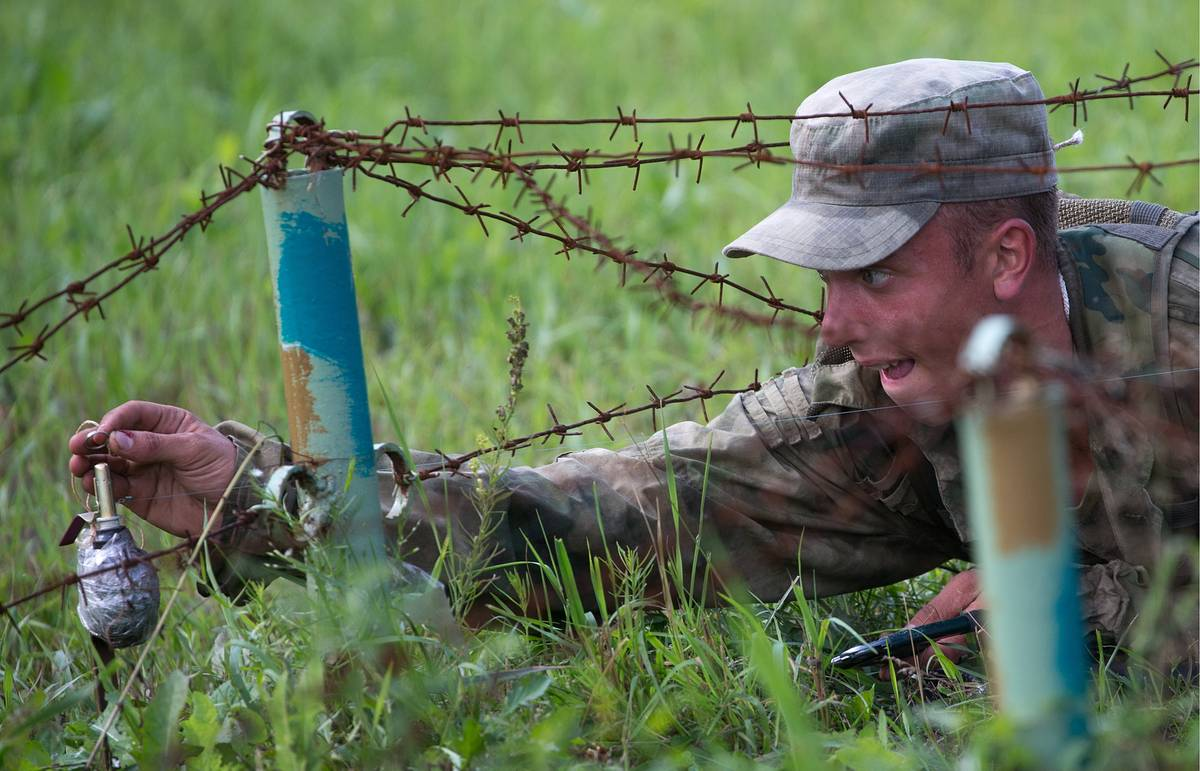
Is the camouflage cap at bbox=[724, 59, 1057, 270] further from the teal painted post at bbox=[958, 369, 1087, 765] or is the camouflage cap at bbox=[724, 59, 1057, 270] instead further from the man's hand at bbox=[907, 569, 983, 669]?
the teal painted post at bbox=[958, 369, 1087, 765]

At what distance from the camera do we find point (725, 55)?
24.3ft

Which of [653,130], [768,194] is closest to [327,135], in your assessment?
[768,194]

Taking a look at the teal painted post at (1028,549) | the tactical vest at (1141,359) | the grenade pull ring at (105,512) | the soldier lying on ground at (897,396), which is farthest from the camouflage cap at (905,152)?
the grenade pull ring at (105,512)

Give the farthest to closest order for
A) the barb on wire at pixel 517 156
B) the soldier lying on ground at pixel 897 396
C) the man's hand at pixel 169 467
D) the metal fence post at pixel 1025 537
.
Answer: the soldier lying on ground at pixel 897 396 → the man's hand at pixel 169 467 → the barb on wire at pixel 517 156 → the metal fence post at pixel 1025 537

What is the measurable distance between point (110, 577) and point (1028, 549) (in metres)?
1.36

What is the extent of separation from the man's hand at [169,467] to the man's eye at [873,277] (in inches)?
43.4

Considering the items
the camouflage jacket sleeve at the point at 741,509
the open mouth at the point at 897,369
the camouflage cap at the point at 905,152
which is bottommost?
the camouflage jacket sleeve at the point at 741,509

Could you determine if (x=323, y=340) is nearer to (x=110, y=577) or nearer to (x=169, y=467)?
(x=169, y=467)

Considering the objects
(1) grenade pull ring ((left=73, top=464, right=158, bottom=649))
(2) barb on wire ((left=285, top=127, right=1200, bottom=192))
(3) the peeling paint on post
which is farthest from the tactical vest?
(1) grenade pull ring ((left=73, top=464, right=158, bottom=649))

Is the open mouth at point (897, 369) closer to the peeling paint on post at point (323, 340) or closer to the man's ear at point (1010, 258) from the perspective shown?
the man's ear at point (1010, 258)

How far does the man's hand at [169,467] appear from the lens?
1992mm

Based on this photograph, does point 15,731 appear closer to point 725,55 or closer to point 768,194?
point 768,194

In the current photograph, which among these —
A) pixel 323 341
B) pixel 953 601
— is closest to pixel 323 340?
pixel 323 341

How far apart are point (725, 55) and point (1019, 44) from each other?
161 centimetres
